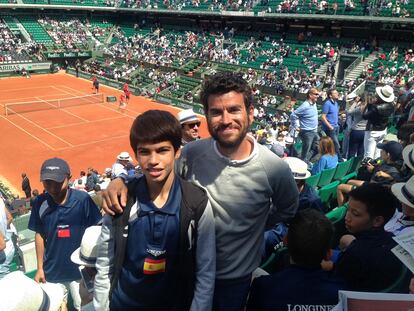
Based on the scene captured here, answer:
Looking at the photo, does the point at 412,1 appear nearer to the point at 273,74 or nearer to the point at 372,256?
the point at 273,74

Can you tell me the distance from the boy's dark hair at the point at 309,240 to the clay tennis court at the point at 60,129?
1532 cm

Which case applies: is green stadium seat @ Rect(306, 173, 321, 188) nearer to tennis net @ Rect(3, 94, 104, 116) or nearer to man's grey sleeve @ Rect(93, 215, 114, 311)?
man's grey sleeve @ Rect(93, 215, 114, 311)

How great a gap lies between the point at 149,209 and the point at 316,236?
1.15 m

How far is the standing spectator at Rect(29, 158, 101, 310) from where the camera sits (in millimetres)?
3889

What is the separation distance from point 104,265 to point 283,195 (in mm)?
1391

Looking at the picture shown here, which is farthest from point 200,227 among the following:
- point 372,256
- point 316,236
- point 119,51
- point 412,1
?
point 119,51

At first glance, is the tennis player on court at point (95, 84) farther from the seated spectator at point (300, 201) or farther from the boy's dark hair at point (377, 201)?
the boy's dark hair at point (377, 201)

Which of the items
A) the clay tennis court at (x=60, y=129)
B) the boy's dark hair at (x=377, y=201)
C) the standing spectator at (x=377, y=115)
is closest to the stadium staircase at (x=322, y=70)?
the clay tennis court at (x=60, y=129)

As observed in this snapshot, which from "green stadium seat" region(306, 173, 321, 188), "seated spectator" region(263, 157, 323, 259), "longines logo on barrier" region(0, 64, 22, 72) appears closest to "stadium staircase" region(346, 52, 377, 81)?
"green stadium seat" region(306, 173, 321, 188)

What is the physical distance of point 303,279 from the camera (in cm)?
240

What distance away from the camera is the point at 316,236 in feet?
8.28

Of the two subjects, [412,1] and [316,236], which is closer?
[316,236]

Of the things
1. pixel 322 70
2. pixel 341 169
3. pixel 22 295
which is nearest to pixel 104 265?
pixel 22 295

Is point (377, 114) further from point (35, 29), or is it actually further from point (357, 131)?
point (35, 29)
